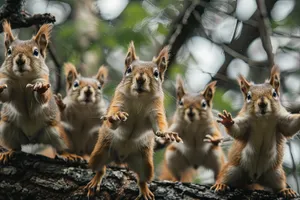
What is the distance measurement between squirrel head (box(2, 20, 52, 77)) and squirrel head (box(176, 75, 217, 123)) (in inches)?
74.1

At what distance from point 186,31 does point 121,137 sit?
2623mm

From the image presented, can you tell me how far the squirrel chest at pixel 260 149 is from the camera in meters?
4.41

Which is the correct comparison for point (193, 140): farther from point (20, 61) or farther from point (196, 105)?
point (20, 61)

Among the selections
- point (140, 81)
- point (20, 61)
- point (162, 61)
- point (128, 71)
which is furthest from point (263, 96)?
point (20, 61)

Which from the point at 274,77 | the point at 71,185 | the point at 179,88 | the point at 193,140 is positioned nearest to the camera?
the point at 71,185

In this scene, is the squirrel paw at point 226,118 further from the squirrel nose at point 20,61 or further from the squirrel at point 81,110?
the squirrel nose at point 20,61

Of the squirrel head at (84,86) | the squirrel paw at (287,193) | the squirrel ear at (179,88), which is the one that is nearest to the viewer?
the squirrel paw at (287,193)

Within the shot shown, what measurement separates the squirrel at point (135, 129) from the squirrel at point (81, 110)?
966 mm

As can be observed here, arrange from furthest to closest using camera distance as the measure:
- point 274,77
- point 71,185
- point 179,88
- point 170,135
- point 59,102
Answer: point 179,88
point 59,102
point 274,77
point 71,185
point 170,135

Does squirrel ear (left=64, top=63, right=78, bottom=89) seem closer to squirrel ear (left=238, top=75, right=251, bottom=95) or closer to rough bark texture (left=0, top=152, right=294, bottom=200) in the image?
rough bark texture (left=0, top=152, right=294, bottom=200)

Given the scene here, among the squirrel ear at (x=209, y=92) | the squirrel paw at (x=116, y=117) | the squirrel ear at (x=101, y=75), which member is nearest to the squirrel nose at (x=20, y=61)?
the squirrel paw at (x=116, y=117)

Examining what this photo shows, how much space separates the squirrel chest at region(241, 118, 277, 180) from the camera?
441cm

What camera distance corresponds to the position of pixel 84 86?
562 centimetres

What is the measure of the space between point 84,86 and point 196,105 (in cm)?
138
